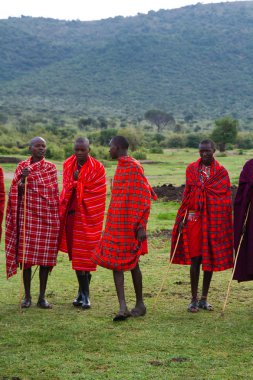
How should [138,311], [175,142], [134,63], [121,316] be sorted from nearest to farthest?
[121,316], [138,311], [175,142], [134,63]

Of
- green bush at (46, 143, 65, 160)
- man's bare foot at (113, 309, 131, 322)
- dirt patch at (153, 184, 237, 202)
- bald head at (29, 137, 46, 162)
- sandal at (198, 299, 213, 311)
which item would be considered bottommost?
green bush at (46, 143, 65, 160)

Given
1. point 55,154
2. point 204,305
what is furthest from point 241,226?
point 55,154

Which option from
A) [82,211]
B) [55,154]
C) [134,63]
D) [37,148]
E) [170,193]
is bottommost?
[55,154]

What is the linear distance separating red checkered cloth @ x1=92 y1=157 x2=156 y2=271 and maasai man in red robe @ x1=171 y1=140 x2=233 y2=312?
762 millimetres

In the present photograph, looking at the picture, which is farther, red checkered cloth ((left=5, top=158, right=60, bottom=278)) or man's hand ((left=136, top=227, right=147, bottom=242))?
red checkered cloth ((left=5, top=158, right=60, bottom=278))

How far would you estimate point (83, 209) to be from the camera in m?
7.59

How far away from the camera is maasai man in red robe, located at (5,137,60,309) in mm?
7516

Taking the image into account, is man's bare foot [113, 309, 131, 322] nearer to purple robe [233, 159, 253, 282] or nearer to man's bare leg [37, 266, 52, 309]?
man's bare leg [37, 266, 52, 309]

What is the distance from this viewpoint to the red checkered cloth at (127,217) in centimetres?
Answer: 700

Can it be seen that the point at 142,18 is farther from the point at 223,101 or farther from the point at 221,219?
the point at 221,219

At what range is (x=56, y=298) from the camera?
315 inches

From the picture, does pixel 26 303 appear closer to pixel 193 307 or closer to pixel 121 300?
pixel 121 300

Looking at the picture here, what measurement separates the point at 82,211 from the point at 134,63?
375 ft

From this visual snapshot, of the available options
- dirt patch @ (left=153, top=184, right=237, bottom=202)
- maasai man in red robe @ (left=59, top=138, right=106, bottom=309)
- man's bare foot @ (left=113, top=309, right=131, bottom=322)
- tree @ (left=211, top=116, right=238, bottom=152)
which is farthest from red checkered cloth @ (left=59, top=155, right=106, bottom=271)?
tree @ (left=211, top=116, right=238, bottom=152)
